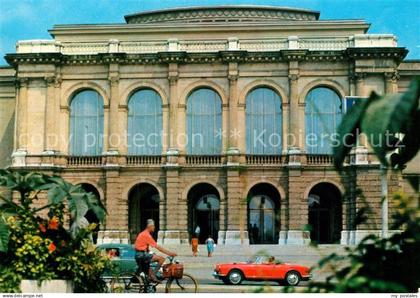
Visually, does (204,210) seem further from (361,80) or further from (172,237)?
(361,80)

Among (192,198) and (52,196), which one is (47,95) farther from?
(52,196)

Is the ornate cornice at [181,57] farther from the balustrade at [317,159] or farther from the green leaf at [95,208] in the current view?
the green leaf at [95,208]

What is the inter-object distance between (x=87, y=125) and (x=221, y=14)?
1157 cm

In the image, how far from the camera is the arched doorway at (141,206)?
45.5 m

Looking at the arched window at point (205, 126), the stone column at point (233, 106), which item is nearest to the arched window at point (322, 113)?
the stone column at point (233, 106)

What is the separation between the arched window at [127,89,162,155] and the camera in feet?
147

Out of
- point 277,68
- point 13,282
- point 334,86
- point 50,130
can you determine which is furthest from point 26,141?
point 13,282

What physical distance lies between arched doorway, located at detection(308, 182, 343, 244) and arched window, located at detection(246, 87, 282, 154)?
158 inches

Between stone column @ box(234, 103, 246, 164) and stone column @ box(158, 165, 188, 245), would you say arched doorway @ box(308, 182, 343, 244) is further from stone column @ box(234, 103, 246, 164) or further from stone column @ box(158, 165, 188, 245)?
stone column @ box(158, 165, 188, 245)

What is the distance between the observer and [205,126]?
147 feet

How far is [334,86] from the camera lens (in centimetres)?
4438

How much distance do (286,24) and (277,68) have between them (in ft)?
11.5

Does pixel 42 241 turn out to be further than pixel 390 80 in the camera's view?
No

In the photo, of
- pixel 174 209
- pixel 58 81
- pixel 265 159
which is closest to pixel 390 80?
pixel 265 159
